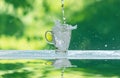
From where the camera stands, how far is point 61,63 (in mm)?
1391

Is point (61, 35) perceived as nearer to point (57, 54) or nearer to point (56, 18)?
point (57, 54)

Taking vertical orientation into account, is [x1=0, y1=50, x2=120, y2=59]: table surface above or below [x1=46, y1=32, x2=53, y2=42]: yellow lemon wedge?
below

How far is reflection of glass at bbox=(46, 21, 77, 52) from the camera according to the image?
1468mm

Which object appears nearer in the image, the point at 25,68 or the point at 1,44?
the point at 25,68

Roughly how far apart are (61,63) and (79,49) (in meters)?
0.32

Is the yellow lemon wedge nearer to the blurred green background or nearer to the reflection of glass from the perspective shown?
the reflection of glass

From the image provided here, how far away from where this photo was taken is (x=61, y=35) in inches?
58.6

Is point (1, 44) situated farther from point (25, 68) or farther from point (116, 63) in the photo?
point (116, 63)

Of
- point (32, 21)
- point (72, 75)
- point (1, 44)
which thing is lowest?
point (72, 75)

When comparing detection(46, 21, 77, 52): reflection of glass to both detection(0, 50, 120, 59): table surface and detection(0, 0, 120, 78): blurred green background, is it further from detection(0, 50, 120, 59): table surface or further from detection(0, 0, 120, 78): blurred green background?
detection(0, 0, 120, 78): blurred green background

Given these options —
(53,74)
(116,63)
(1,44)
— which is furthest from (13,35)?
(116,63)

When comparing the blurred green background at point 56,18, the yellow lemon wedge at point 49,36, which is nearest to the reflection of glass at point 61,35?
the yellow lemon wedge at point 49,36

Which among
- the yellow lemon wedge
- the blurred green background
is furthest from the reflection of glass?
the blurred green background

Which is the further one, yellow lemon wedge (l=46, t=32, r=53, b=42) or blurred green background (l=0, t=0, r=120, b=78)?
blurred green background (l=0, t=0, r=120, b=78)
